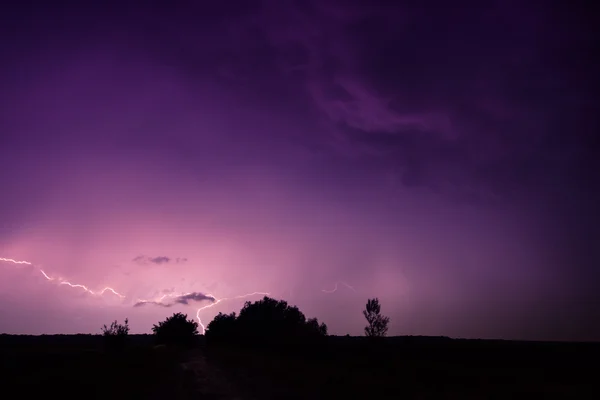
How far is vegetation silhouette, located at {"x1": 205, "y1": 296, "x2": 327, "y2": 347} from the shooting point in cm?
6512

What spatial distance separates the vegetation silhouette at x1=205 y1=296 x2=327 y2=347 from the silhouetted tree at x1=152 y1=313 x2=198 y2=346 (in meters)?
5.97

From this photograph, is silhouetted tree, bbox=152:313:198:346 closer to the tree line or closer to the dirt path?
the tree line

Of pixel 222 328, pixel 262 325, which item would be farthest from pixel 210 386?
pixel 222 328

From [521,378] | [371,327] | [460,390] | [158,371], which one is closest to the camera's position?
[460,390]

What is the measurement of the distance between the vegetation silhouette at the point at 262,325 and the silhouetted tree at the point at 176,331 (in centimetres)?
597

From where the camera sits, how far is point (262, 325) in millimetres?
71375

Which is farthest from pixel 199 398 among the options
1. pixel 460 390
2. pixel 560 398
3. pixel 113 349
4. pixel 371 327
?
pixel 113 349

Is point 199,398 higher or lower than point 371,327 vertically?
lower

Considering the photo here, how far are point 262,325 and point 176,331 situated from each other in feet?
64.3

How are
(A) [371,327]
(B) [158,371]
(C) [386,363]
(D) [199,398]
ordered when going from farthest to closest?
1. (A) [371,327]
2. (C) [386,363]
3. (B) [158,371]
4. (D) [199,398]

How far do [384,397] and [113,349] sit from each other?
4935 cm

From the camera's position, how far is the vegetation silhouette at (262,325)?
214 ft

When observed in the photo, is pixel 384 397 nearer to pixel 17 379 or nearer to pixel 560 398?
pixel 560 398

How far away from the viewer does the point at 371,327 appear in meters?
46.5
